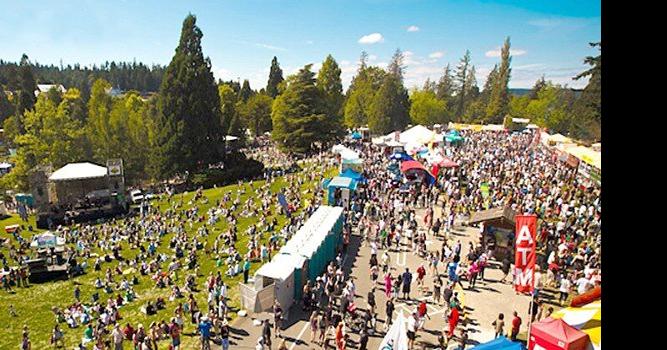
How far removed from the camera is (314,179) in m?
37.8

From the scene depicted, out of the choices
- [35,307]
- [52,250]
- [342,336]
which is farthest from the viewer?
[52,250]

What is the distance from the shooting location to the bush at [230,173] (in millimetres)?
42906

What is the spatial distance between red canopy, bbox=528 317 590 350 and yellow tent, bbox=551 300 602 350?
0.22m

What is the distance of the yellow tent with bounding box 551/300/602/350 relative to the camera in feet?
35.7

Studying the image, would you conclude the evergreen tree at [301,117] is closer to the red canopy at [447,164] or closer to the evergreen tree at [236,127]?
the evergreen tree at [236,127]

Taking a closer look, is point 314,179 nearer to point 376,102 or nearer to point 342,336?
point 342,336

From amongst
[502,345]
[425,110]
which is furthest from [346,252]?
[425,110]

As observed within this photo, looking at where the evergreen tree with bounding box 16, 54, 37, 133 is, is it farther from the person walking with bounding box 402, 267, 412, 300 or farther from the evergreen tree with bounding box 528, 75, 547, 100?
the evergreen tree with bounding box 528, 75, 547, 100

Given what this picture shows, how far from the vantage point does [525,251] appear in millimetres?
14461

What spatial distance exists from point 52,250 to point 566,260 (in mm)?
26518

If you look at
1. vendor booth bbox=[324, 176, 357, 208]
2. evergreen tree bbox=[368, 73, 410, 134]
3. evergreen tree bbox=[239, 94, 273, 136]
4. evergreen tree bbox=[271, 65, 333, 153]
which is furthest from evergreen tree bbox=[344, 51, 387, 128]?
vendor booth bbox=[324, 176, 357, 208]

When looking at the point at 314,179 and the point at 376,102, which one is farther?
the point at 376,102

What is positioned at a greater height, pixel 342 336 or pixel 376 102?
pixel 376 102
